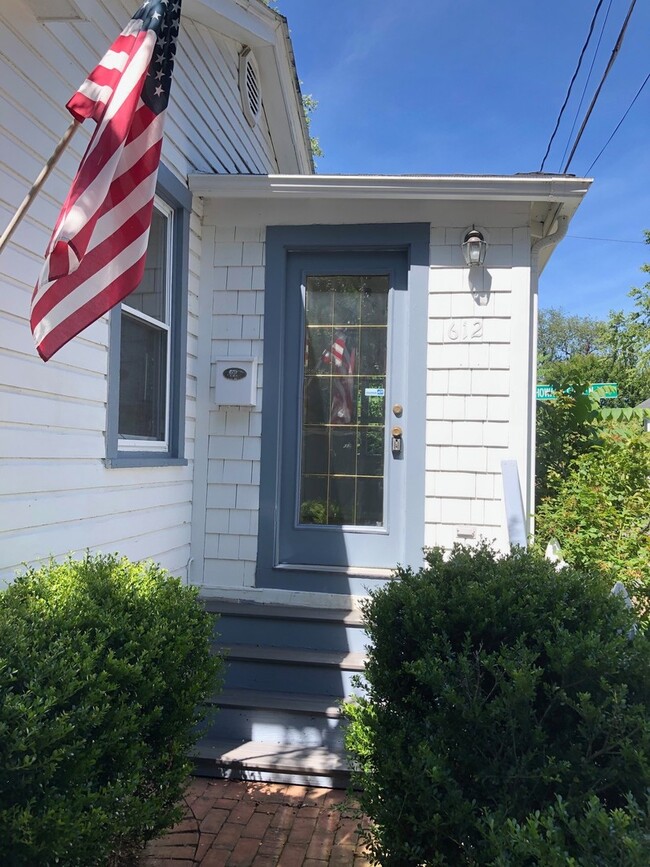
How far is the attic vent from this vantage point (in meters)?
5.56

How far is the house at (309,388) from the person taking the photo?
12.4ft

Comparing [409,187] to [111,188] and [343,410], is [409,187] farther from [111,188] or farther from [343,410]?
[111,188]

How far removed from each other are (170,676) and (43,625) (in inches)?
21.4

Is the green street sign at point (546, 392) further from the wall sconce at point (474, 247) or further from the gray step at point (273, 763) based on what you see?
the gray step at point (273, 763)

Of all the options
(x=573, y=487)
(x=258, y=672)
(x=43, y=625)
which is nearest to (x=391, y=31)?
(x=573, y=487)

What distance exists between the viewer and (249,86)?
5824mm

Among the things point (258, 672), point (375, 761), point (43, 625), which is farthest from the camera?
point (258, 672)

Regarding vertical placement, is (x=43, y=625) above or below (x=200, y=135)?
below

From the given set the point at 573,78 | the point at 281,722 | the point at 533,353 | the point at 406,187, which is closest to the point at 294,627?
the point at 281,722

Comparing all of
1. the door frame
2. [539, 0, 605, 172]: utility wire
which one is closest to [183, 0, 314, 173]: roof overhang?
the door frame

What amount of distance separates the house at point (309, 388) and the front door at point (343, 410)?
14 mm

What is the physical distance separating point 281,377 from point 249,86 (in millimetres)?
3352

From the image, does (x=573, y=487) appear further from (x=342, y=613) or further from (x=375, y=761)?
(x=375, y=761)

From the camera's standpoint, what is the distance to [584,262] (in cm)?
3334
